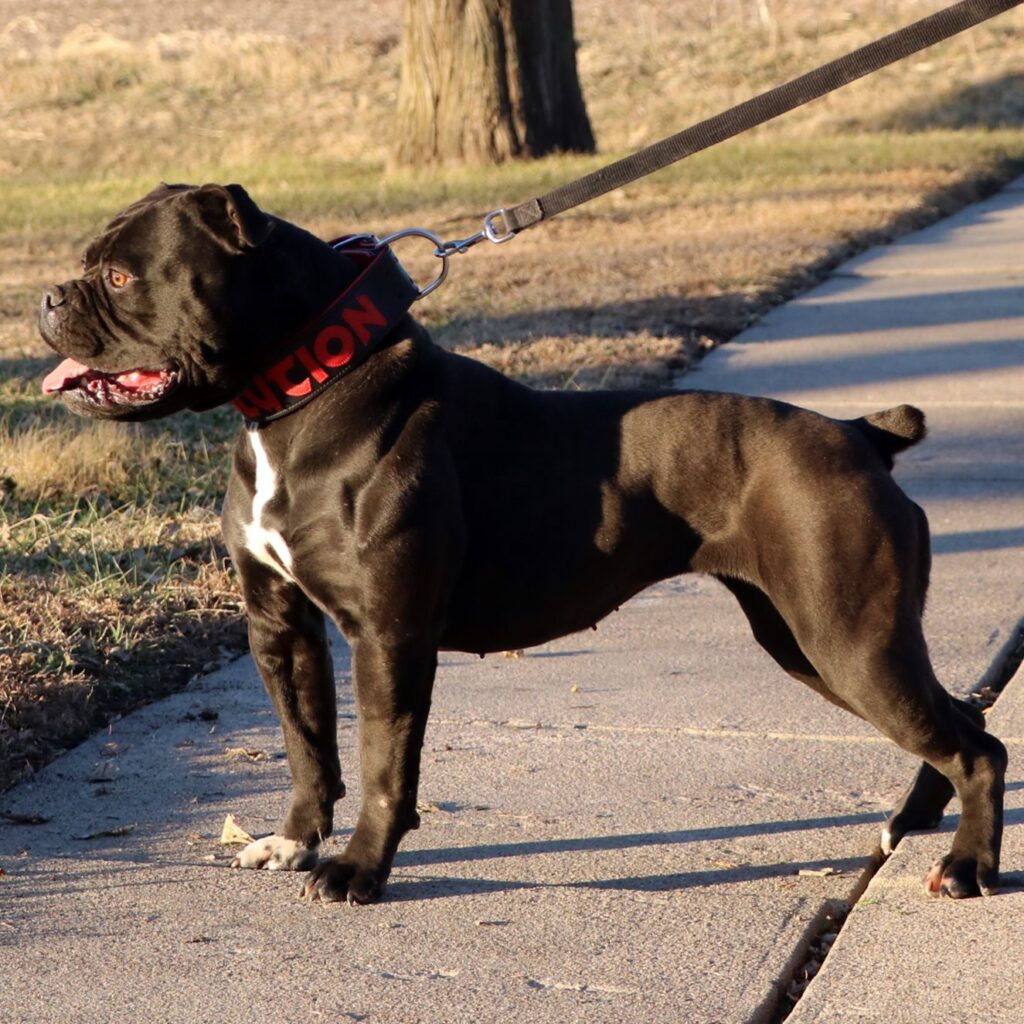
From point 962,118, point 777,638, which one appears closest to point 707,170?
point 962,118

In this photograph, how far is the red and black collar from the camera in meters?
3.70

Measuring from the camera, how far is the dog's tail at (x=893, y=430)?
12.9 ft

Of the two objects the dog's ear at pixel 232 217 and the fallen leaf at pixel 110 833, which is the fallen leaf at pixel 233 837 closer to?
the fallen leaf at pixel 110 833

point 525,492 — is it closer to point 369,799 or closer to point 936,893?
point 369,799

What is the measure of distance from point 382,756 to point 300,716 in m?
0.39

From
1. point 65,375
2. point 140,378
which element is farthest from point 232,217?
point 65,375

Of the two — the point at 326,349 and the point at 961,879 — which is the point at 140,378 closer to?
the point at 326,349

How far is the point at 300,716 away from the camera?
405 centimetres

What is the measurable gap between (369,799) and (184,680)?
5.35ft

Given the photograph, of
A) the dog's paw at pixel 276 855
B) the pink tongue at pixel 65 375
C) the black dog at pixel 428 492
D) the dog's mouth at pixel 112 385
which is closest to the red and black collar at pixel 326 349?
the black dog at pixel 428 492

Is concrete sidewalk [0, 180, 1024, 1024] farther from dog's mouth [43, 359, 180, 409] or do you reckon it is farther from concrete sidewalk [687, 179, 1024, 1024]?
dog's mouth [43, 359, 180, 409]

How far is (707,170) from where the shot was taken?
18.4 metres

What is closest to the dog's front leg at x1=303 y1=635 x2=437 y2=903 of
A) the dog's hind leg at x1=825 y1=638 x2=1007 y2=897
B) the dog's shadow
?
the dog's shadow

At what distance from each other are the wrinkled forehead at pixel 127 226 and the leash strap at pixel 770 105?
92cm
